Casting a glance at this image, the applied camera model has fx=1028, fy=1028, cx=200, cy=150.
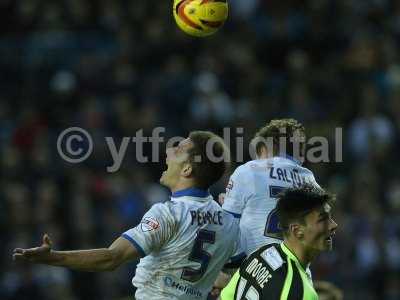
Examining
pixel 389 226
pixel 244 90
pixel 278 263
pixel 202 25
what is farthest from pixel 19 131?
pixel 278 263

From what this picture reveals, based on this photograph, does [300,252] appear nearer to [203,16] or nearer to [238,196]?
[238,196]

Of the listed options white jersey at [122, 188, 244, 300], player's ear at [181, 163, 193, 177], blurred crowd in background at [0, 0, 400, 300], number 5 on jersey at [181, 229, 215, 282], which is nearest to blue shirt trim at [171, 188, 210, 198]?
white jersey at [122, 188, 244, 300]

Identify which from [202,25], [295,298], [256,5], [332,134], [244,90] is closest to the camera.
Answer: [295,298]

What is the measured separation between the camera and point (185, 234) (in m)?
7.27

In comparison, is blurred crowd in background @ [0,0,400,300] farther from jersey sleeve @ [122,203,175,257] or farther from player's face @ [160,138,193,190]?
jersey sleeve @ [122,203,175,257]

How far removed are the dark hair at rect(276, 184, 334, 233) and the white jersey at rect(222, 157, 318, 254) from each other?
1.03m

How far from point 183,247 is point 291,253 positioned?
2.72ft

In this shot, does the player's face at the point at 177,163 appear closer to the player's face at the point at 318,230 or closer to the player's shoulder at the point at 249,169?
the player's shoulder at the point at 249,169

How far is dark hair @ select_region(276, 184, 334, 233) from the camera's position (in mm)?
6918

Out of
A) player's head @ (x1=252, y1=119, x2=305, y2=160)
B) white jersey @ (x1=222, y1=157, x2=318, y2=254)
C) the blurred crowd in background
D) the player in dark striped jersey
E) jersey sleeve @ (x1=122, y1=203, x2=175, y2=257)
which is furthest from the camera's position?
the blurred crowd in background

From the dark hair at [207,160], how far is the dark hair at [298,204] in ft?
2.11

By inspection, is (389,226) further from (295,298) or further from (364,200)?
(295,298)

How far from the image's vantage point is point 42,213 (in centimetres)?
1492

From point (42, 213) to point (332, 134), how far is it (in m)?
4.69
